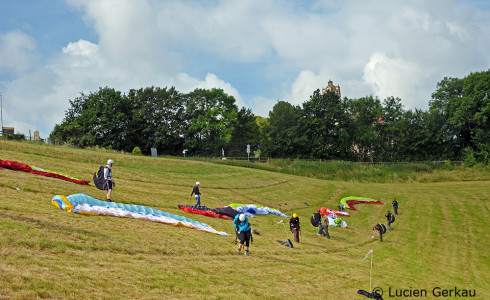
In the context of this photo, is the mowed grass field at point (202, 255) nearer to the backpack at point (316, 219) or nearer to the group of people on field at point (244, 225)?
the group of people on field at point (244, 225)

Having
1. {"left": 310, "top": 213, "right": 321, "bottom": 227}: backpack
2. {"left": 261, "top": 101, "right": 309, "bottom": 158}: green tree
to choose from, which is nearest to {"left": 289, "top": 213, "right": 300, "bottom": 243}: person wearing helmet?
{"left": 310, "top": 213, "right": 321, "bottom": 227}: backpack

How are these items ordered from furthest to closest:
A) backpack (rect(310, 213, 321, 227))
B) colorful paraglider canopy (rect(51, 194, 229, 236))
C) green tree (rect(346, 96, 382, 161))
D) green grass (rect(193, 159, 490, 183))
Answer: green tree (rect(346, 96, 382, 161)) → green grass (rect(193, 159, 490, 183)) → backpack (rect(310, 213, 321, 227)) → colorful paraglider canopy (rect(51, 194, 229, 236))

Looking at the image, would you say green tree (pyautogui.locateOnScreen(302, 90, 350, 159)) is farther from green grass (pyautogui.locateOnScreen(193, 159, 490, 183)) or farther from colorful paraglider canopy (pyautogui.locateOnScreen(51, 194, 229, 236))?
colorful paraglider canopy (pyautogui.locateOnScreen(51, 194, 229, 236))

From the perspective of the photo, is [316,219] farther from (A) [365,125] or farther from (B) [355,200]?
(A) [365,125]

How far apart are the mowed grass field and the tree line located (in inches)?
1954

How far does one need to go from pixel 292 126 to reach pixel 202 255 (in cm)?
7388

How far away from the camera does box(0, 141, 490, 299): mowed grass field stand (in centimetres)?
1005

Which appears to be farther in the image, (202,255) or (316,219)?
(316,219)

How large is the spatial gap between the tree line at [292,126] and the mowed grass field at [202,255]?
49.6 meters

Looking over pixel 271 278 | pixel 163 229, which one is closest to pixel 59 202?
pixel 163 229

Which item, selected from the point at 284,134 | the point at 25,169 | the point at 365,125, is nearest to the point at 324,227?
the point at 25,169

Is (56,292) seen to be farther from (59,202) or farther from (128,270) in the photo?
(59,202)

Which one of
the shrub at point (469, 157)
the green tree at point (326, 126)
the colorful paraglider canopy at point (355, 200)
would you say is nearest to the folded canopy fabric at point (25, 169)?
the colorful paraglider canopy at point (355, 200)

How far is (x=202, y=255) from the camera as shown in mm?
14984
